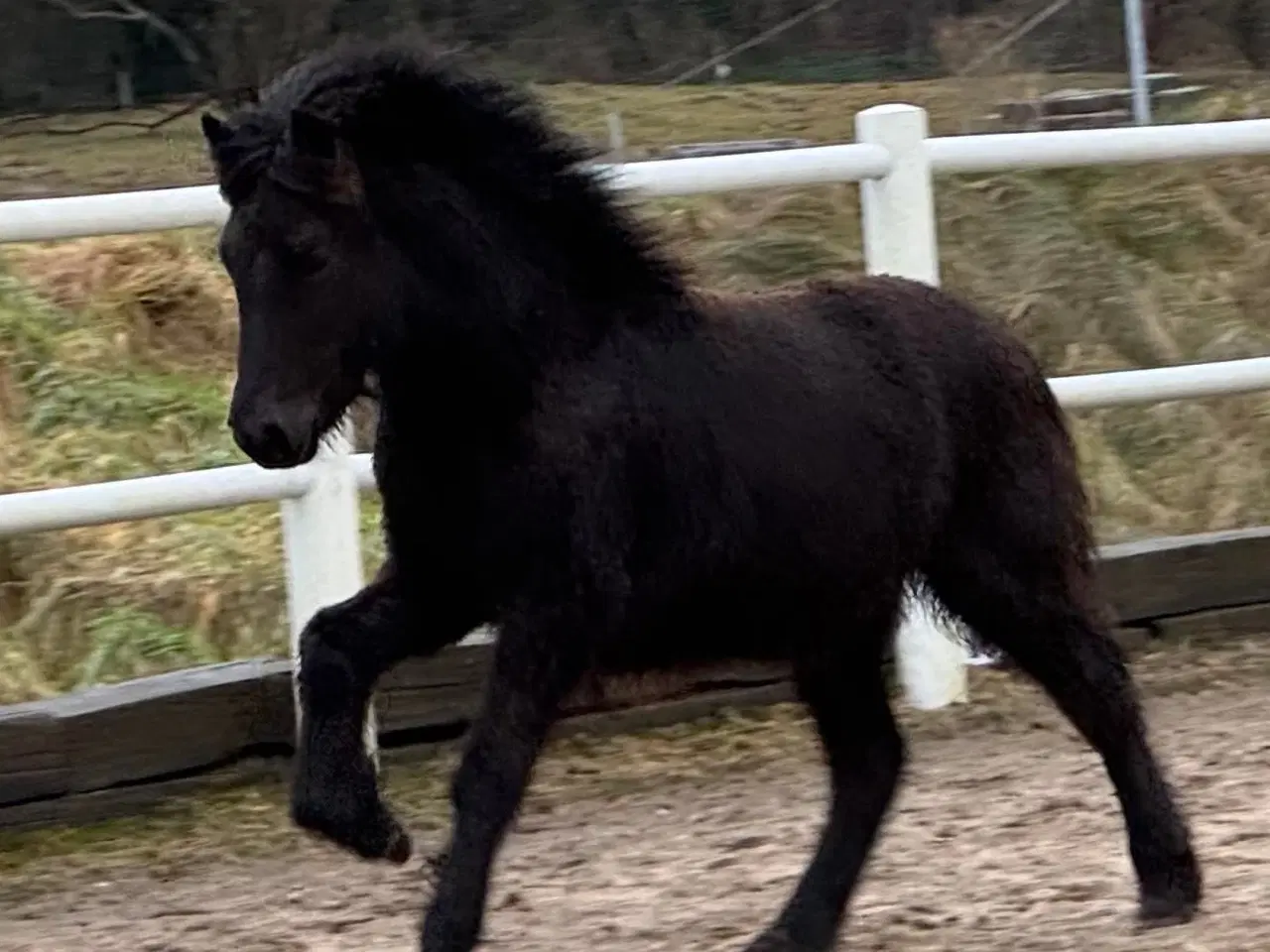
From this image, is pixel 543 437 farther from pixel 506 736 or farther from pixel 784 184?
pixel 784 184

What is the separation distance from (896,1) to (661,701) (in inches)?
199

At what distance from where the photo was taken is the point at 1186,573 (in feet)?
22.4

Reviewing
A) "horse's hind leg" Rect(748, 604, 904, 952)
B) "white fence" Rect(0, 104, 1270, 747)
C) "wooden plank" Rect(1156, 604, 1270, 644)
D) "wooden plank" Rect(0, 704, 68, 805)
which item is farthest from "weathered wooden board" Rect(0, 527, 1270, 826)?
"wooden plank" Rect(1156, 604, 1270, 644)

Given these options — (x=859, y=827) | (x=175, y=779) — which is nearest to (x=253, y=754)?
(x=175, y=779)

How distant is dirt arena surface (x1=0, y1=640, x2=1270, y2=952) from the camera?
4.46 metres

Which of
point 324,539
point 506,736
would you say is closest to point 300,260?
point 506,736

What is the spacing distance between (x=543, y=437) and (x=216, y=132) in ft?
2.37

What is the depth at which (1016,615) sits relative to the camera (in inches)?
174

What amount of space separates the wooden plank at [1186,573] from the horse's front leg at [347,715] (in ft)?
10.6

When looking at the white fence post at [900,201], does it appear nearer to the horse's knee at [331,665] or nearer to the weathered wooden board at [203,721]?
the weathered wooden board at [203,721]

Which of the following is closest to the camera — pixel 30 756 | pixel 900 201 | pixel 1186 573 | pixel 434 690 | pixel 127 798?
pixel 30 756

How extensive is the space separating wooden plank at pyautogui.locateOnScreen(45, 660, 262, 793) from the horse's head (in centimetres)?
196

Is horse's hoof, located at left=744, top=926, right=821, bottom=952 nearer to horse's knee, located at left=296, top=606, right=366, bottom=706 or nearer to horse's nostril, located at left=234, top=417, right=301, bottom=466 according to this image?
horse's knee, located at left=296, top=606, right=366, bottom=706

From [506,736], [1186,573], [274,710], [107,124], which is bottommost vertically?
[1186,573]
